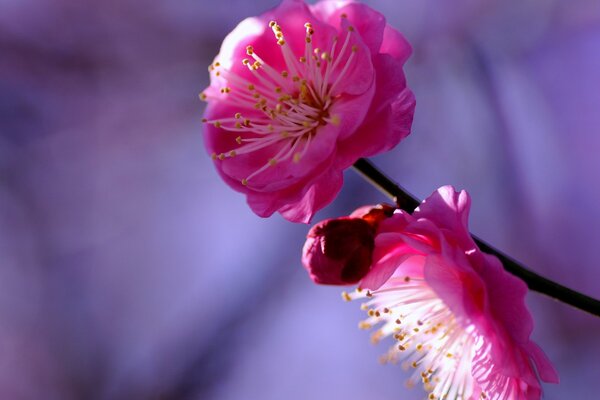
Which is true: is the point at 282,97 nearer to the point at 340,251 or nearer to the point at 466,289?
the point at 340,251

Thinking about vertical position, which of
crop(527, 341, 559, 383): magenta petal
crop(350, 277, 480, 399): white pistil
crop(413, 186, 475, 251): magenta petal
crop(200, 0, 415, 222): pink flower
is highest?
crop(200, 0, 415, 222): pink flower

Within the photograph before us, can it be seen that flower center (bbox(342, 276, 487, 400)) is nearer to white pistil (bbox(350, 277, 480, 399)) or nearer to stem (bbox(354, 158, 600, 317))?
white pistil (bbox(350, 277, 480, 399))

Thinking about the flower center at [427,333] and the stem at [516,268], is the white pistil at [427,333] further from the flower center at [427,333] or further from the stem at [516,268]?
the stem at [516,268]

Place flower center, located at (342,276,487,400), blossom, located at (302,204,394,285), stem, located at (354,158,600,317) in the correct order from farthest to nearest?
flower center, located at (342,276,487,400) → blossom, located at (302,204,394,285) → stem, located at (354,158,600,317)

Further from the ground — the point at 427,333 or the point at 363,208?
the point at 363,208

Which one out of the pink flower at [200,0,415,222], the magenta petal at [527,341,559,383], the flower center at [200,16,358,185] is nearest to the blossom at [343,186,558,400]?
the magenta petal at [527,341,559,383]

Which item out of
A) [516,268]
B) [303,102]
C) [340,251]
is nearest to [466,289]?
[516,268]

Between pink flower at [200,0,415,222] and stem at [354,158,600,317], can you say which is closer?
stem at [354,158,600,317]
